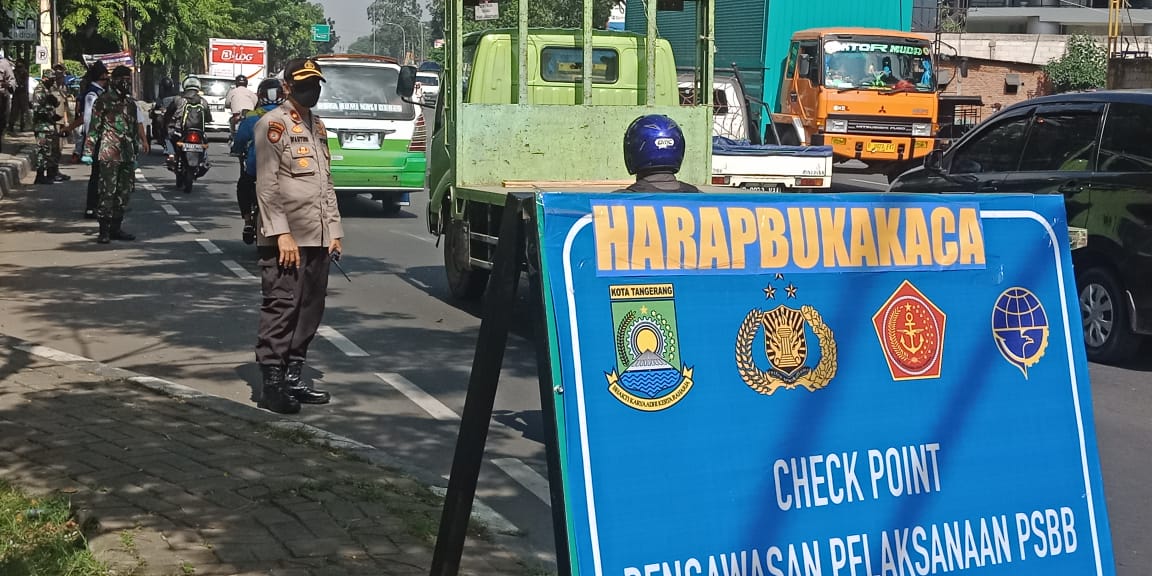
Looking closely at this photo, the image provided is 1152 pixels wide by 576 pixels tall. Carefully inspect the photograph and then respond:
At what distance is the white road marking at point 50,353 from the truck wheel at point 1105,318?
20.8ft

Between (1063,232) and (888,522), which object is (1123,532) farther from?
(888,522)

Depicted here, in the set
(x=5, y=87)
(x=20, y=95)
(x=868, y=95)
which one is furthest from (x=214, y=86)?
(x=868, y=95)

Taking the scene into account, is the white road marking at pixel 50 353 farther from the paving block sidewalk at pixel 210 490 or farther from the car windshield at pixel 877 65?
the car windshield at pixel 877 65

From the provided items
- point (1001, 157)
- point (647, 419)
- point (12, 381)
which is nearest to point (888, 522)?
point (647, 419)

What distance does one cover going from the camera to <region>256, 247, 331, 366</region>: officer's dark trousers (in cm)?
693

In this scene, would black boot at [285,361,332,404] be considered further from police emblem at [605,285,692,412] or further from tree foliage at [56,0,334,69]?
tree foliage at [56,0,334,69]

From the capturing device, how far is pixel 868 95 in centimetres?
2184

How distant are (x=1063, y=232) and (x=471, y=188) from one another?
625 cm

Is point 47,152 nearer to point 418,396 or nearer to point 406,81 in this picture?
point 406,81

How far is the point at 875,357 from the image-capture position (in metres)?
Answer: 3.49

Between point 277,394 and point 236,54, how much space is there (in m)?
46.8

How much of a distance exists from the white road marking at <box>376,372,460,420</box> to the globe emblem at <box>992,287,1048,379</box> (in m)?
3.89

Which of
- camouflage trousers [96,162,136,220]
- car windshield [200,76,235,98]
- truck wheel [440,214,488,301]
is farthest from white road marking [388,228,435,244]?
car windshield [200,76,235,98]

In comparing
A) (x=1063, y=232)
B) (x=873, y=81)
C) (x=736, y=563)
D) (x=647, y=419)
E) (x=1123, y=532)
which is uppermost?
(x=873, y=81)
